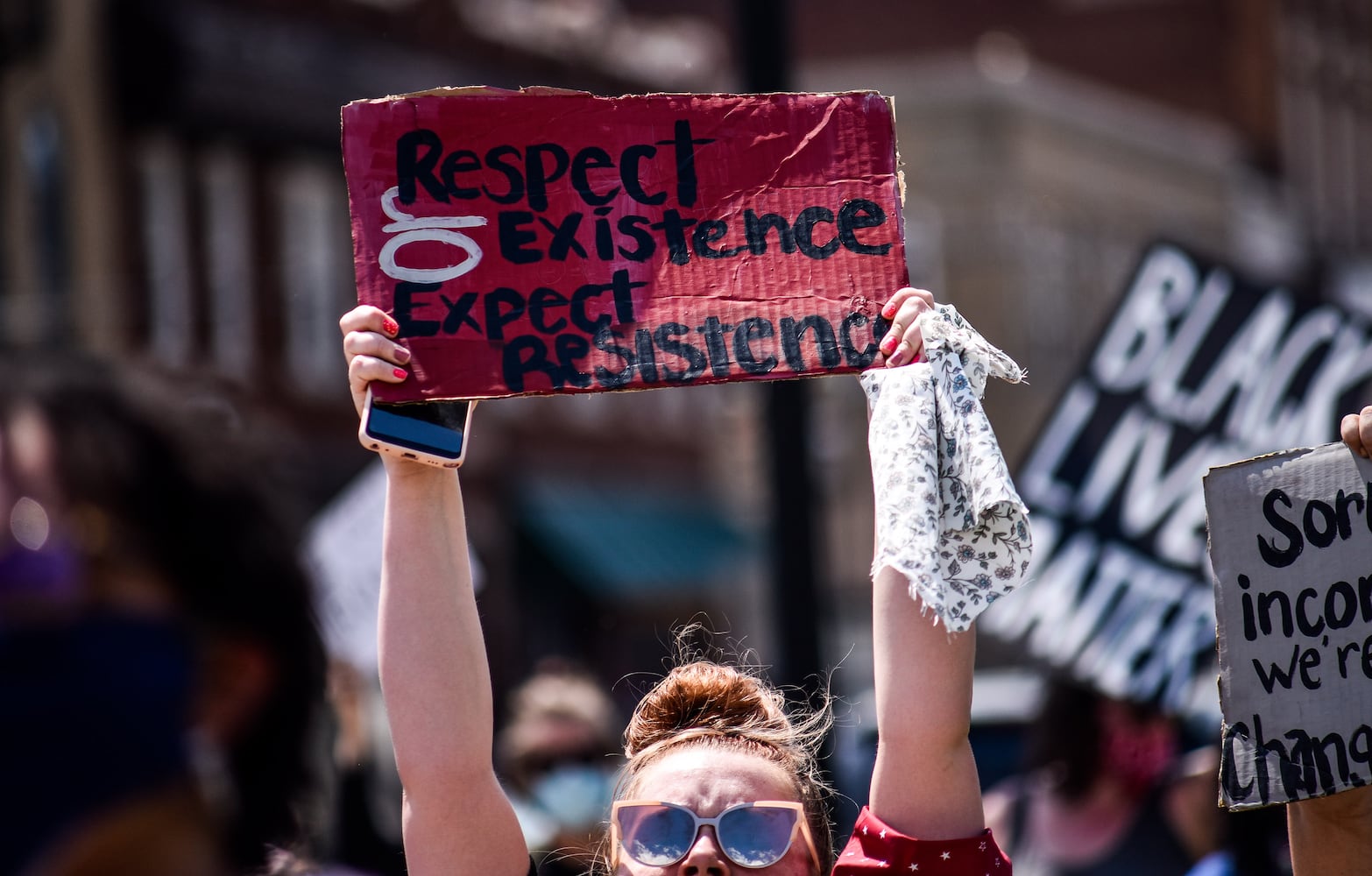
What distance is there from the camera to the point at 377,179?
277 cm

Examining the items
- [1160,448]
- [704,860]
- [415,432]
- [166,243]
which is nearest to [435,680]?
[415,432]

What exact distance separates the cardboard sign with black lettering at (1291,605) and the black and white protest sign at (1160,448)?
1516 millimetres

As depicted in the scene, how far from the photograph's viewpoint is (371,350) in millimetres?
2670

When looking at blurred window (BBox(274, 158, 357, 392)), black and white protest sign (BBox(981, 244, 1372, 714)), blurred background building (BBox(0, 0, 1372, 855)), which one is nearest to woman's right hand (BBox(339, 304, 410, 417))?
black and white protest sign (BBox(981, 244, 1372, 714))

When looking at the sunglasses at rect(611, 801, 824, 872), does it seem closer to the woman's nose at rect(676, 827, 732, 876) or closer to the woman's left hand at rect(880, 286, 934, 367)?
the woman's nose at rect(676, 827, 732, 876)

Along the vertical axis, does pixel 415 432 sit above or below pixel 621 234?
below

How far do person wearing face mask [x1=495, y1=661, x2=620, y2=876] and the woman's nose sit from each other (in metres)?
2.35

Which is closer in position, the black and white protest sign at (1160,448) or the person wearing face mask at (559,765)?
the black and white protest sign at (1160,448)

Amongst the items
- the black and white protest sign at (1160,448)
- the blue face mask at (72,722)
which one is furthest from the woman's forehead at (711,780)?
the black and white protest sign at (1160,448)

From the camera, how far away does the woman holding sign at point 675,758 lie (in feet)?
8.04

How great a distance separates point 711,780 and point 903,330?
718 mm

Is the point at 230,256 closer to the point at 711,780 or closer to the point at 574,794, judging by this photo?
the point at 574,794

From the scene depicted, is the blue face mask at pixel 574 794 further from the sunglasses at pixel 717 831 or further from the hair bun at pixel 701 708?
the sunglasses at pixel 717 831

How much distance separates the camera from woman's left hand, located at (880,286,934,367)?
8.89ft
